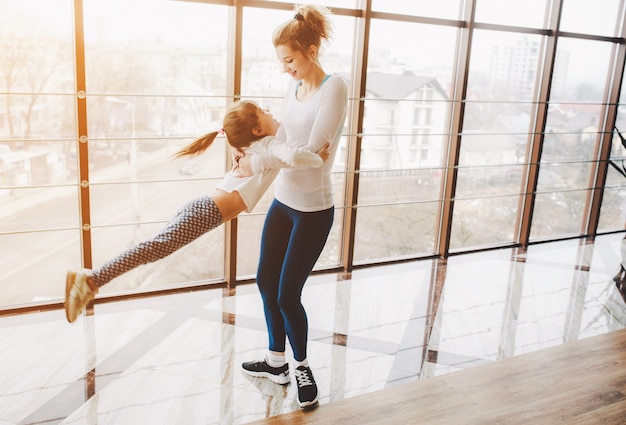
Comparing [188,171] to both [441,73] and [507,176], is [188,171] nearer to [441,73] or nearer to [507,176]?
[441,73]

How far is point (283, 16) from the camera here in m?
3.20

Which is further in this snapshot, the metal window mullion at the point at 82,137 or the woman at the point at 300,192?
the metal window mullion at the point at 82,137

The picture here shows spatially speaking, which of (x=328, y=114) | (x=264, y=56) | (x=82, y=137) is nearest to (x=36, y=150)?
(x=82, y=137)

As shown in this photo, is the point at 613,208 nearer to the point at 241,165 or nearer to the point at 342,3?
the point at 342,3

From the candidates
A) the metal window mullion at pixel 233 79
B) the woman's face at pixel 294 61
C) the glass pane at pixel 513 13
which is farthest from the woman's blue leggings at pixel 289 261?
the glass pane at pixel 513 13

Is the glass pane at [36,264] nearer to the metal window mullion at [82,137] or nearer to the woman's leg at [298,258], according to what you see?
the metal window mullion at [82,137]

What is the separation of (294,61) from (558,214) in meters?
3.42

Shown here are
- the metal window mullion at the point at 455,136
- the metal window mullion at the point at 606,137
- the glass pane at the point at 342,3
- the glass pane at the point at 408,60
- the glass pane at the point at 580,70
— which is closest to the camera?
the glass pane at the point at 342,3

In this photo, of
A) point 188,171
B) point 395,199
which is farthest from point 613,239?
point 188,171

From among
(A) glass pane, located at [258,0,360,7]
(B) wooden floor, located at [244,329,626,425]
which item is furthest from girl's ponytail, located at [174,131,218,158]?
(A) glass pane, located at [258,0,360,7]

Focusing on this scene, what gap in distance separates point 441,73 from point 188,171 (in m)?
1.78

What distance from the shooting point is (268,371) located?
7.68 ft

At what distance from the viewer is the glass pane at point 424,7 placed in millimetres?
3430

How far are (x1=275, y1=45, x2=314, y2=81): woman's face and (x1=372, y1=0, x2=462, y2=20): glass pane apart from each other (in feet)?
5.30
